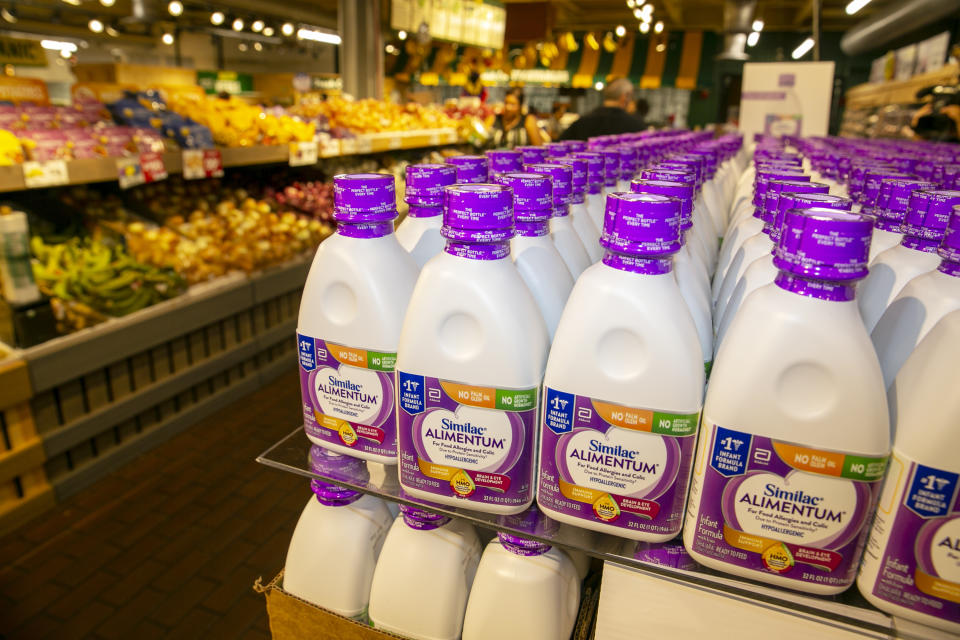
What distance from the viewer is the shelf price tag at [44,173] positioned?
7.06 ft

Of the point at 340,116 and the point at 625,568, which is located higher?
the point at 340,116

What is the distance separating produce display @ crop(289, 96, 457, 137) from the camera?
4082 mm

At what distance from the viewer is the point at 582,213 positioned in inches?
49.2

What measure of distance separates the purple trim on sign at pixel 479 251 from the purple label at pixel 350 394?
21cm

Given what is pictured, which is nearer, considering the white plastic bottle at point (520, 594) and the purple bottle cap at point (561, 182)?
the white plastic bottle at point (520, 594)

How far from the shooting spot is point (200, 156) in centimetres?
283

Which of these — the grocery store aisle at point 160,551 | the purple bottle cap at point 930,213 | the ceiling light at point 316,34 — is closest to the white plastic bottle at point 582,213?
the purple bottle cap at point 930,213

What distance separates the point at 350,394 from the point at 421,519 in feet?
0.76

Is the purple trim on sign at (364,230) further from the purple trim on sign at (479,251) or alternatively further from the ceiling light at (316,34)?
the ceiling light at (316,34)

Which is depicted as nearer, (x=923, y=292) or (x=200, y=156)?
(x=923, y=292)

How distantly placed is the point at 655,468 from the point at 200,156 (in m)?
2.74

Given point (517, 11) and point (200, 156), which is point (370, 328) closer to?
point (200, 156)

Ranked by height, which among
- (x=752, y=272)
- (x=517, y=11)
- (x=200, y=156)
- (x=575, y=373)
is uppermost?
(x=517, y=11)

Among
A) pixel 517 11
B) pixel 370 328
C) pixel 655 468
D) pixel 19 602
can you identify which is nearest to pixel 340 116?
pixel 19 602
